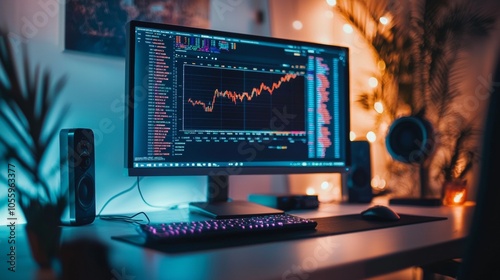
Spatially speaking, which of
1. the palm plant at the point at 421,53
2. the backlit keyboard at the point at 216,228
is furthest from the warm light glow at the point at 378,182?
the backlit keyboard at the point at 216,228

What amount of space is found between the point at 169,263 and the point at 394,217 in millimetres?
726

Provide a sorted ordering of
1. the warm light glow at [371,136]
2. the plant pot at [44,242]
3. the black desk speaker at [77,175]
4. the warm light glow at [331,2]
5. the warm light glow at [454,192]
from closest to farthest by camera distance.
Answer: the plant pot at [44,242] → the black desk speaker at [77,175] → the warm light glow at [454,192] → the warm light glow at [331,2] → the warm light glow at [371,136]

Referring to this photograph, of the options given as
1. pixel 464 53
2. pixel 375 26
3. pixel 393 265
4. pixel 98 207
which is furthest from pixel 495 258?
pixel 464 53

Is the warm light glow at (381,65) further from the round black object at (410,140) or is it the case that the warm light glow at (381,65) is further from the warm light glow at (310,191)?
the warm light glow at (310,191)

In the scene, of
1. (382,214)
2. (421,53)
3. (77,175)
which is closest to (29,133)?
(77,175)

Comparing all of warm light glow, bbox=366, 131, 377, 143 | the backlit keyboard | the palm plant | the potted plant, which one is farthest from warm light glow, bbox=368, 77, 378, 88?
the potted plant

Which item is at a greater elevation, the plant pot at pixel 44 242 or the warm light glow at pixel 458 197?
the warm light glow at pixel 458 197

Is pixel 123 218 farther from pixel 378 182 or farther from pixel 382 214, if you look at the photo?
pixel 378 182

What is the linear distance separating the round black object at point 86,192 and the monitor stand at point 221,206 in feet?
0.98

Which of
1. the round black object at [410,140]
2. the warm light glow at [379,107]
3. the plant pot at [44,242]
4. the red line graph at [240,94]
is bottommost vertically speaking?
A: the plant pot at [44,242]

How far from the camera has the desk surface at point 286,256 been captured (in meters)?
0.76

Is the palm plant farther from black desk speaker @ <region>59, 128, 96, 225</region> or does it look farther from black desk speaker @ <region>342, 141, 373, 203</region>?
black desk speaker @ <region>59, 128, 96, 225</region>

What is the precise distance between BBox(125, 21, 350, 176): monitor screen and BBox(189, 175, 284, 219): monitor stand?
10cm

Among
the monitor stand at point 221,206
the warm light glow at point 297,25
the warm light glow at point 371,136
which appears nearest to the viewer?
the monitor stand at point 221,206
